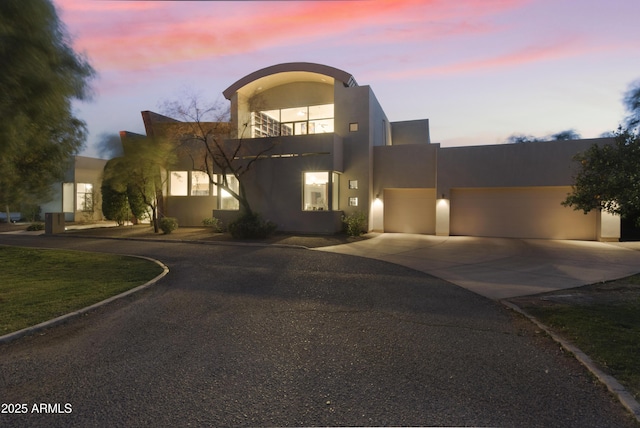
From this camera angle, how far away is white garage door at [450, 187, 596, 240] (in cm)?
1723

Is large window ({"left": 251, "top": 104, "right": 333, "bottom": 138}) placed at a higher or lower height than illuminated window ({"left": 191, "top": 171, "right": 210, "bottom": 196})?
higher

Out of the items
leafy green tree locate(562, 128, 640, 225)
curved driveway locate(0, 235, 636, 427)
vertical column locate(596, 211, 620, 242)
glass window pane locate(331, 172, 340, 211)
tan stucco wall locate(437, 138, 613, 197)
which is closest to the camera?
curved driveway locate(0, 235, 636, 427)

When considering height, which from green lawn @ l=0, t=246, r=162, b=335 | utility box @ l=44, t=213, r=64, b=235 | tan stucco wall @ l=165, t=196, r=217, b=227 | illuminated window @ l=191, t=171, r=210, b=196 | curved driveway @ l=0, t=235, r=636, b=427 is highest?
illuminated window @ l=191, t=171, r=210, b=196

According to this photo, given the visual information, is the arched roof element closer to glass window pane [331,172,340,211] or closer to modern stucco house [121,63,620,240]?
modern stucco house [121,63,620,240]

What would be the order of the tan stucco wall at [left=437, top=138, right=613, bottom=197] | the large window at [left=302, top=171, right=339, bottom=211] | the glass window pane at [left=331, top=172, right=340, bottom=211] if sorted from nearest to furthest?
the tan stucco wall at [left=437, top=138, right=613, bottom=197], the large window at [left=302, top=171, right=339, bottom=211], the glass window pane at [left=331, top=172, right=340, bottom=211]

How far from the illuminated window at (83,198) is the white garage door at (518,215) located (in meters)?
24.9

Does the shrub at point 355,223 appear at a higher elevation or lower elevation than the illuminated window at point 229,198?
lower

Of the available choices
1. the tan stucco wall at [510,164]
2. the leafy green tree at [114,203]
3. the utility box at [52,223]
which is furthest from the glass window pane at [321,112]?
the utility box at [52,223]

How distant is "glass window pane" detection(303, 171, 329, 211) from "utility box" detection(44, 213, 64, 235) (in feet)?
44.6

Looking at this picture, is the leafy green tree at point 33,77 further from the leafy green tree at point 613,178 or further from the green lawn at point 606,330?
the leafy green tree at point 613,178

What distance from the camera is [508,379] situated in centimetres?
376

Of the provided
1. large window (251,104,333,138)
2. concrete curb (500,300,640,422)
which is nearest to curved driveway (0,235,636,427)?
concrete curb (500,300,640,422)

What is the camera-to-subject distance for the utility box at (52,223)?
19.8 meters

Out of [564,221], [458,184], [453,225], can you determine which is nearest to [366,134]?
[458,184]
